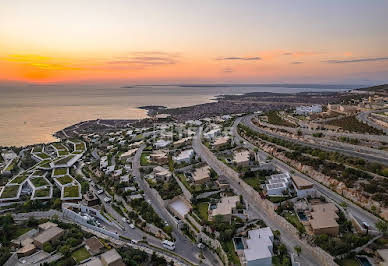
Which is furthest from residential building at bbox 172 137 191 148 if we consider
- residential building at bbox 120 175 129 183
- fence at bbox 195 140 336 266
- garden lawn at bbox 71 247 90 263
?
garden lawn at bbox 71 247 90 263

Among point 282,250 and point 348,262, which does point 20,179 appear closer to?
point 282,250

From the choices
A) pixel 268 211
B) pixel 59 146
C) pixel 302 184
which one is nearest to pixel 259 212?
pixel 268 211

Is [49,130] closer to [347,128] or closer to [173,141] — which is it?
[173,141]

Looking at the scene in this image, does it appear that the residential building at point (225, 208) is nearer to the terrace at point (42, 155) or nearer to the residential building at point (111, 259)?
the residential building at point (111, 259)

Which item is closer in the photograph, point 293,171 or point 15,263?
point 15,263

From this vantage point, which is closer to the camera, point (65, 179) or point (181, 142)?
point (65, 179)

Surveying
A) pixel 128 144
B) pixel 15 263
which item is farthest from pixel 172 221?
pixel 128 144

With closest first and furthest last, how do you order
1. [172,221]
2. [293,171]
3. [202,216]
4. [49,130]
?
[202,216] < [172,221] < [293,171] < [49,130]
